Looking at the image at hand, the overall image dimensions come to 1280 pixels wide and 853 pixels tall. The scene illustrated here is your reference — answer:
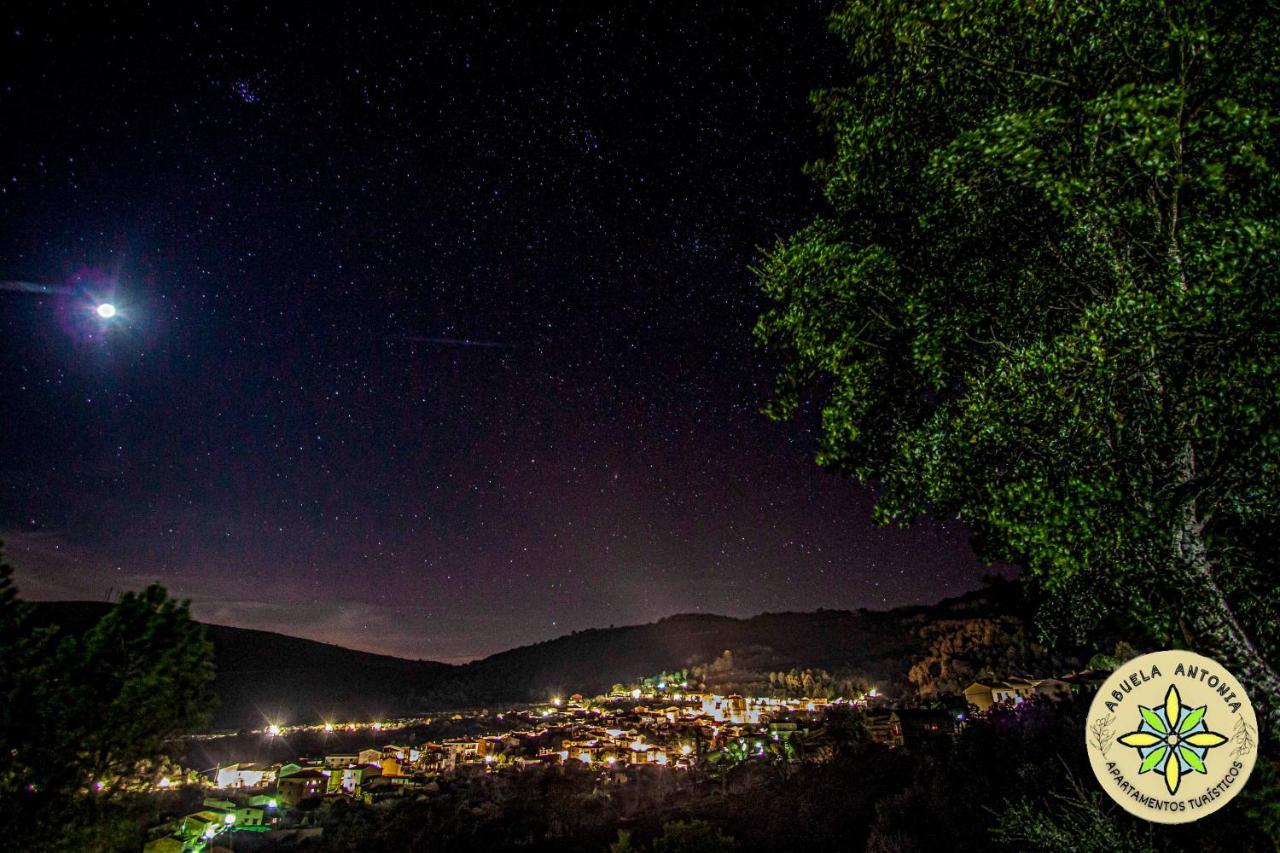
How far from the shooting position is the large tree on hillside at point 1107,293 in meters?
4.49

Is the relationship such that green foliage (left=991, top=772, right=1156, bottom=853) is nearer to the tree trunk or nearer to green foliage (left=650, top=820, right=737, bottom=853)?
the tree trunk

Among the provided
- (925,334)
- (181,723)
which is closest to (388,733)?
(181,723)

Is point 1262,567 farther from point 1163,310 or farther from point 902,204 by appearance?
point 902,204

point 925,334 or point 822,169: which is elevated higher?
point 822,169

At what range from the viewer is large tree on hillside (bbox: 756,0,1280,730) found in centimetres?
449

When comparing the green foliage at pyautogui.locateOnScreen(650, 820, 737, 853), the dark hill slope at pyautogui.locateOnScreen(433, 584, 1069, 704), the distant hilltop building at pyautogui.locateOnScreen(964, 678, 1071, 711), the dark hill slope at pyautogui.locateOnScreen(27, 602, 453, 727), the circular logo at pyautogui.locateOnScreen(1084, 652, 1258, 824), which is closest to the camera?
the circular logo at pyautogui.locateOnScreen(1084, 652, 1258, 824)

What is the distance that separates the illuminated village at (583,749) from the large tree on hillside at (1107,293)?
46.2 feet

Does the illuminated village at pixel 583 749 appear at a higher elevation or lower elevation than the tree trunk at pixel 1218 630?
lower

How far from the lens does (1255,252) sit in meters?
4.26

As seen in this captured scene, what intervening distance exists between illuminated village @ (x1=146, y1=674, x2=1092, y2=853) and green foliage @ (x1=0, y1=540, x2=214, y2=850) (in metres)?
14.4

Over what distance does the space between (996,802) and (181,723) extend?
2124 cm

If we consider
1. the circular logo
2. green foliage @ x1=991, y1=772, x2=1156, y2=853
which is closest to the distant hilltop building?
green foliage @ x1=991, y1=772, x2=1156, y2=853

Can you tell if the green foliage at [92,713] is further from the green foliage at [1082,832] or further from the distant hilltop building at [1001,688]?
the distant hilltop building at [1001,688]

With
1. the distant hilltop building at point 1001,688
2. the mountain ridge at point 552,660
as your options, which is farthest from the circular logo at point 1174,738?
the mountain ridge at point 552,660
